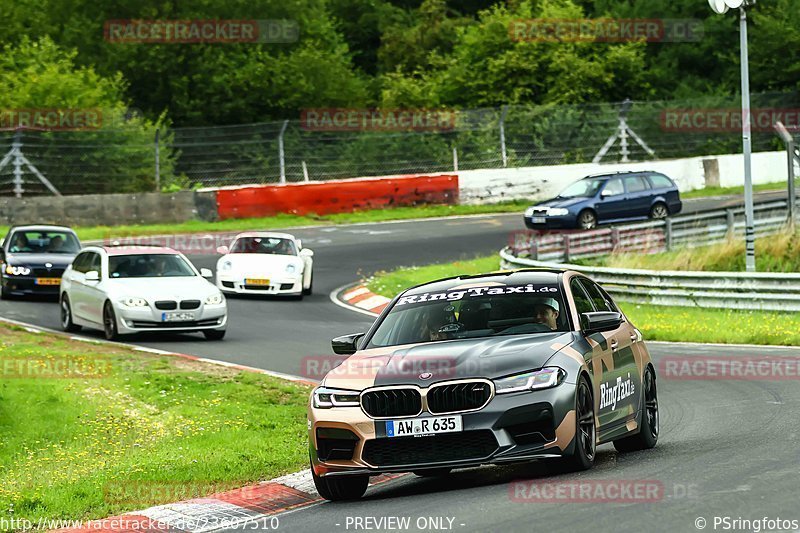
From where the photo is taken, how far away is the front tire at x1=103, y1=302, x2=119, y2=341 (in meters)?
21.2

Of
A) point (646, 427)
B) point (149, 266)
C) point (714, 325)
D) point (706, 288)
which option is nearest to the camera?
point (646, 427)

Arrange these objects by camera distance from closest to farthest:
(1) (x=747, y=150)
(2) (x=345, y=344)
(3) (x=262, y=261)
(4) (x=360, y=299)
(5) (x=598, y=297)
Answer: (2) (x=345, y=344) < (5) (x=598, y=297) < (1) (x=747, y=150) < (4) (x=360, y=299) < (3) (x=262, y=261)

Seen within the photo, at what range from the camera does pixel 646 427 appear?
37.0 feet

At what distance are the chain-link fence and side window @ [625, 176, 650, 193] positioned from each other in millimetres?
8031

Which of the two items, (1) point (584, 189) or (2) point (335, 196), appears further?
(2) point (335, 196)

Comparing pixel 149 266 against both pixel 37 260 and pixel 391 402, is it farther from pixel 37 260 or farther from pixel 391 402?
pixel 391 402

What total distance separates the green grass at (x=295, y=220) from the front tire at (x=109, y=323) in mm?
14091

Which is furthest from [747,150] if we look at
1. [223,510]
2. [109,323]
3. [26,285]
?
[223,510]

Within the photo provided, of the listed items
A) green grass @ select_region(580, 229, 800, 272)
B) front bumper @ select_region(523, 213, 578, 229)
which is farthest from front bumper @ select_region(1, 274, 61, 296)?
front bumper @ select_region(523, 213, 578, 229)

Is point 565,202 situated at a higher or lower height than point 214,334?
higher

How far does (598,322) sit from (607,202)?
2459 cm

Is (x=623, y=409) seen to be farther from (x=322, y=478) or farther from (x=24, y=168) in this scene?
(x=24, y=168)

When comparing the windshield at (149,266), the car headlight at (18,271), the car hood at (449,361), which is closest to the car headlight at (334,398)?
the car hood at (449,361)

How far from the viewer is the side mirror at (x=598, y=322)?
10.3m
